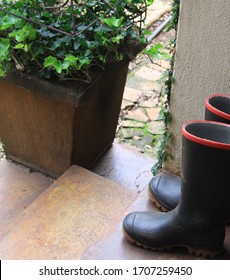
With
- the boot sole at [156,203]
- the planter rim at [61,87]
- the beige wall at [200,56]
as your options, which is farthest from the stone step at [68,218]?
the beige wall at [200,56]

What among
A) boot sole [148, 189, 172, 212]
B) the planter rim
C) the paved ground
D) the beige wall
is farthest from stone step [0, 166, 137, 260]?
the paved ground

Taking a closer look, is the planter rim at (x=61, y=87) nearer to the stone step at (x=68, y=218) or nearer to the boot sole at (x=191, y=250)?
the stone step at (x=68, y=218)

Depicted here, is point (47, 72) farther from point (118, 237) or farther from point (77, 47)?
point (118, 237)

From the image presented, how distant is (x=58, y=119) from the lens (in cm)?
187

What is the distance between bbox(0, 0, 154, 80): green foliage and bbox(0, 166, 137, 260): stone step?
48 centimetres

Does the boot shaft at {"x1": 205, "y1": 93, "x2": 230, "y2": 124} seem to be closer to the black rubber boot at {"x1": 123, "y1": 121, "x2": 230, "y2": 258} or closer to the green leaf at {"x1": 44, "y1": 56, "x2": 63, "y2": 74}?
the black rubber boot at {"x1": 123, "y1": 121, "x2": 230, "y2": 258}

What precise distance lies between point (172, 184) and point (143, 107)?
4.04 feet

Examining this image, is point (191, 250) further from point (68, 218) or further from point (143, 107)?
point (143, 107)

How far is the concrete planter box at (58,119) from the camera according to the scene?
5.85 ft

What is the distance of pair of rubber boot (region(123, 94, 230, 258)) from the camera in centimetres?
120

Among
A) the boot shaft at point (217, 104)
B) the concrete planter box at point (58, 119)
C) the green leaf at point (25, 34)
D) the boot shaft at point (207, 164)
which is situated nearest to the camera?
the boot shaft at point (207, 164)

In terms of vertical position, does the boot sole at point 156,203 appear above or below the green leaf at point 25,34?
below

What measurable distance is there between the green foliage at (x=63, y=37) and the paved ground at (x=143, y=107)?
558mm

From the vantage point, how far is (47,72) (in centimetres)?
175
